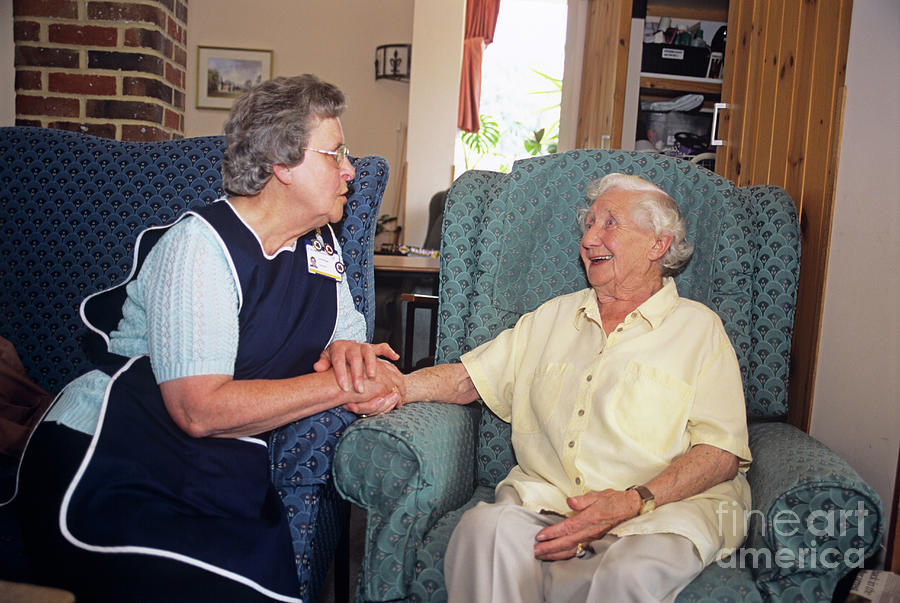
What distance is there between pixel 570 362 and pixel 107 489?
0.96m

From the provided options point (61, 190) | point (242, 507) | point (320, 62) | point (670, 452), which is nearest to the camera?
point (242, 507)

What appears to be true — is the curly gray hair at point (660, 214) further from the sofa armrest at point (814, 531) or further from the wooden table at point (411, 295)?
the wooden table at point (411, 295)

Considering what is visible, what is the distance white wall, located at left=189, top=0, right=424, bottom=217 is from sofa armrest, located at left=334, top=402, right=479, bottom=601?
5.90m

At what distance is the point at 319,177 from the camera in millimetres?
1450

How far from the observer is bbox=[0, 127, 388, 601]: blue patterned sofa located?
1.81 meters

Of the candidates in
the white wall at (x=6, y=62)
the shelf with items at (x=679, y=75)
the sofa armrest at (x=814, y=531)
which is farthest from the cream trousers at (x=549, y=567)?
the shelf with items at (x=679, y=75)

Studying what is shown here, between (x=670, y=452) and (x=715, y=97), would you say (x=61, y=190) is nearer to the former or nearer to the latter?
(x=670, y=452)

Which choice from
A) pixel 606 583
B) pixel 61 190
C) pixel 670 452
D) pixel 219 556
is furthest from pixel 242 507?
pixel 61 190

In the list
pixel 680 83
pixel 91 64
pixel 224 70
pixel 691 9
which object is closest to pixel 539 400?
pixel 91 64

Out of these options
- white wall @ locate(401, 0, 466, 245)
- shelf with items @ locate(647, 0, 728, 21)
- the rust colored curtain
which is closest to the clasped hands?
shelf with items @ locate(647, 0, 728, 21)

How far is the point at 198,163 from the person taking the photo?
1854 millimetres

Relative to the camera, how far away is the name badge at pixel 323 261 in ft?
5.06

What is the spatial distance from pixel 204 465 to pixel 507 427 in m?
0.76

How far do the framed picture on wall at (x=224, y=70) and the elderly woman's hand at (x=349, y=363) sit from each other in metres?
6.17
